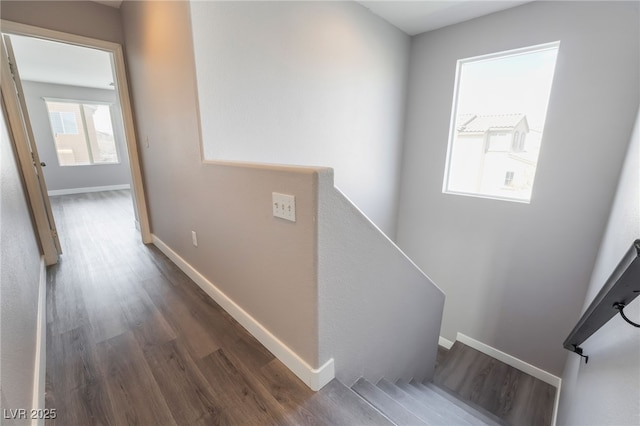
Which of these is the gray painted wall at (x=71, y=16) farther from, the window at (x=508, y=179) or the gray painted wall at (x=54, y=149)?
the window at (x=508, y=179)

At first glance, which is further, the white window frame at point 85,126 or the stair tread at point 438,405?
the white window frame at point 85,126

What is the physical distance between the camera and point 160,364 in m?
1.49

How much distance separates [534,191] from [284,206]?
2.77 meters

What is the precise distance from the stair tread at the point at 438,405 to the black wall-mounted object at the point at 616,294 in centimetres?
93

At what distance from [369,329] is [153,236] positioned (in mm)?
2759

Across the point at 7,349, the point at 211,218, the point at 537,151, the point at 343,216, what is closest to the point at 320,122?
the point at 211,218

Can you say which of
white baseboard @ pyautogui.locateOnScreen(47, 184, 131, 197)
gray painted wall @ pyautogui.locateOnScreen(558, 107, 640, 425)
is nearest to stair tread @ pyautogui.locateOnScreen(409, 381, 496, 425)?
gray painted wall @ pyautogui.locateOnScreen(558, 107, 640, 425)

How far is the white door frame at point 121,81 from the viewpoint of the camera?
2.19m

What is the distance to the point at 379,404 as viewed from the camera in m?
1.41

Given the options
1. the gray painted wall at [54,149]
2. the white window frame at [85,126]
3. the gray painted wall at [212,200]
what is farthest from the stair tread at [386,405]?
the white window frame at [85,126]

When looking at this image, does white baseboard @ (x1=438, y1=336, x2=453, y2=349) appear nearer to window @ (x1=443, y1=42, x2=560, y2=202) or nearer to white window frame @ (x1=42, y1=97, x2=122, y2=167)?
window @ (x1=443, y1=42, x2=560, y2=202)

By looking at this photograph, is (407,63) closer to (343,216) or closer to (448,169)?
(448,169)

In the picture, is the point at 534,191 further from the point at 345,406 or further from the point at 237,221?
the point at 237,221

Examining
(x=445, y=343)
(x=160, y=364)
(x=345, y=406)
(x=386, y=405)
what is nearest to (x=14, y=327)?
(x=160, y=364)
